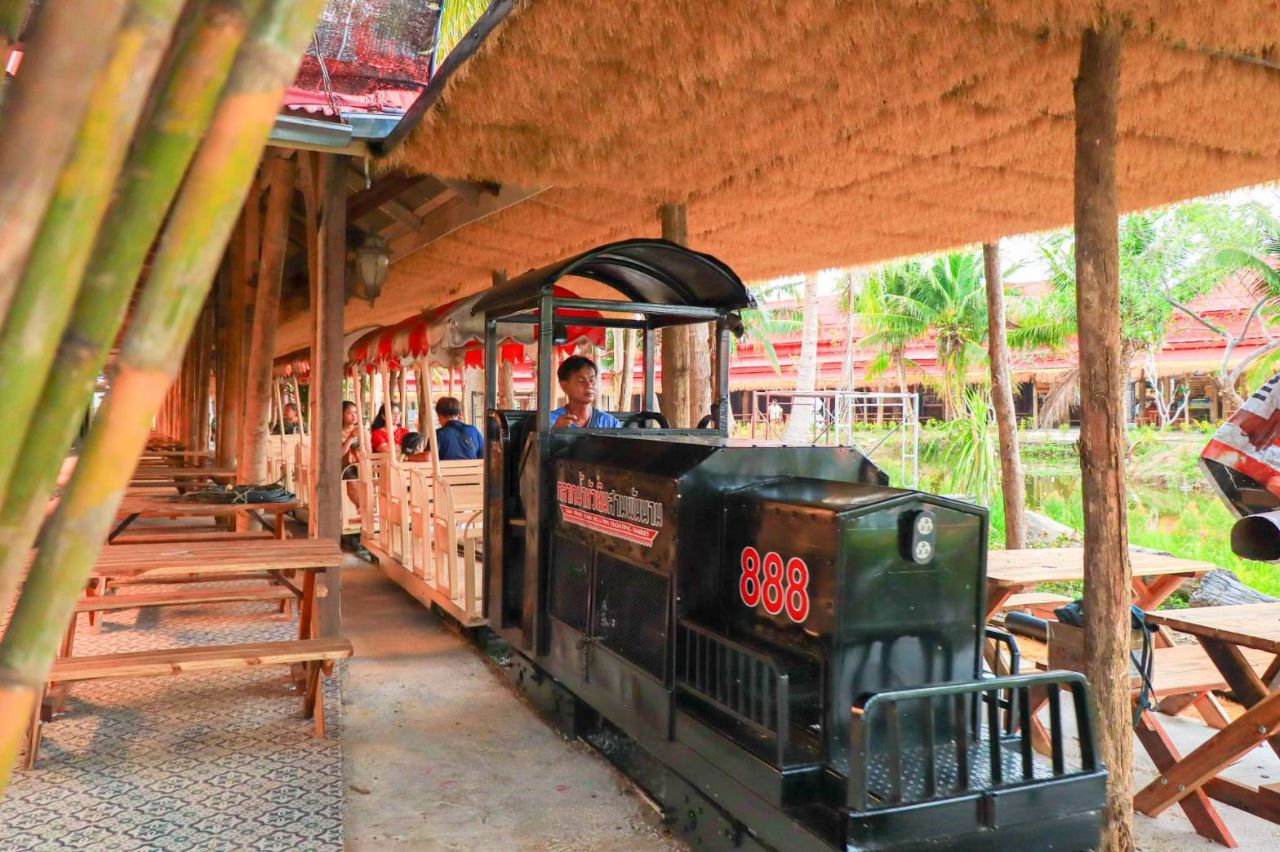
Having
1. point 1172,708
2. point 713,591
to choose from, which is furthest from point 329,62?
point 1172,708

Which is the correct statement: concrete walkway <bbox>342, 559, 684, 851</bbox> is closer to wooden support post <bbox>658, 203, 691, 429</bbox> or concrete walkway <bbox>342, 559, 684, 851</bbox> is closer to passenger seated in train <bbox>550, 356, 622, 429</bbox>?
passenger seated in train <bbox>550, 356, 622, 429</bbox>

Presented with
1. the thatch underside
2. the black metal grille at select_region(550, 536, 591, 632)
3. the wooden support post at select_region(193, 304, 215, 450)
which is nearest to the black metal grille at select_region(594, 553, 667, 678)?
the black metal grille at select_region(550, 536, 591, 632)

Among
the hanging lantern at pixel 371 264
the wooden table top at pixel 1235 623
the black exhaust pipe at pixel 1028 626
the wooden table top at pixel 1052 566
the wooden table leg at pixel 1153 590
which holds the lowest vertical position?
the black exhaust pipe at pixel 1028 626

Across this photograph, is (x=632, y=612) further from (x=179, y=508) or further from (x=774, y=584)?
(x=179, y=508)

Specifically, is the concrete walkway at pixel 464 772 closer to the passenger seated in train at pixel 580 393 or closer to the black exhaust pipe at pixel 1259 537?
the passenger seated in train at pixel 580 393

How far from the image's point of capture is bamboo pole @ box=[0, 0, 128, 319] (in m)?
0.71

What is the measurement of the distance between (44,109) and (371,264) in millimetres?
7401

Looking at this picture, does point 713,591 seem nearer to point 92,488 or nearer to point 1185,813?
point 1185,813

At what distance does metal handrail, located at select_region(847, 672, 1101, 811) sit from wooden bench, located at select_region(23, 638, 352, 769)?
2.42 meters

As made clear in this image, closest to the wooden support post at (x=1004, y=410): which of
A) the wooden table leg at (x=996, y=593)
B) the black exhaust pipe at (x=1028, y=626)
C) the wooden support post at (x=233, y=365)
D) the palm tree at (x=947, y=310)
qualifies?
the black exhaust pipe at (x=1028, y=626)

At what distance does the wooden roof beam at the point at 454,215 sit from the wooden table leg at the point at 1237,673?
4139 mm

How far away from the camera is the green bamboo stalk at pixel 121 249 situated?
2.52 feet

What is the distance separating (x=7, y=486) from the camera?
0.78 meters

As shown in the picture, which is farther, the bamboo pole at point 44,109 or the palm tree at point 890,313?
the palm tree at point 890,313
